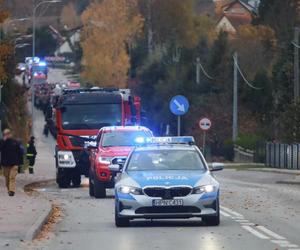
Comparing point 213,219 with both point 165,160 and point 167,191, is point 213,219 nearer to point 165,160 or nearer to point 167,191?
point 167,191

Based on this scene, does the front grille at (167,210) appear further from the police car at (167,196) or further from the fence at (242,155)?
the fence at (242,155)

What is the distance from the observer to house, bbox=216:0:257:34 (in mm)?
132375

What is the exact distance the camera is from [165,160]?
22.8 meters

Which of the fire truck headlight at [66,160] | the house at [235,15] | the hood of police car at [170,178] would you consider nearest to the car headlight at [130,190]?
the hood of police car at [170,178]

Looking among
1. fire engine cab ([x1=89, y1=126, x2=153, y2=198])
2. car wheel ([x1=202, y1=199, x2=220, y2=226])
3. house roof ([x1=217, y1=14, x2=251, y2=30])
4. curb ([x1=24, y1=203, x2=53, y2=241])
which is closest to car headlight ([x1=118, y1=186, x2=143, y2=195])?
car wheel ([x1=202, y1=199, x2=220, y2=226])

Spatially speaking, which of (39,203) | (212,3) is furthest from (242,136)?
(212,3)

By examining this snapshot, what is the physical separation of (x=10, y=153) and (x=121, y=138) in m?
3.27

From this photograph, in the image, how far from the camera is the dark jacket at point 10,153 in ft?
104

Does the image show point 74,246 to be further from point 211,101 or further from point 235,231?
point 211,101

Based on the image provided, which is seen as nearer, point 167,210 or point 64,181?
point 167,210

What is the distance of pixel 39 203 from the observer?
1091 inches

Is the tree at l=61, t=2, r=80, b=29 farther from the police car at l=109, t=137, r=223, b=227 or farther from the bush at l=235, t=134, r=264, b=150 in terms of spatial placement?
the police car at l=109, t=137, r=223, b=227

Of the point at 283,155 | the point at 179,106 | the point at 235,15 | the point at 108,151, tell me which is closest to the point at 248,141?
the point at 283,155

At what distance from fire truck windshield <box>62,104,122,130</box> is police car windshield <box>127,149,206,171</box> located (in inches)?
604
